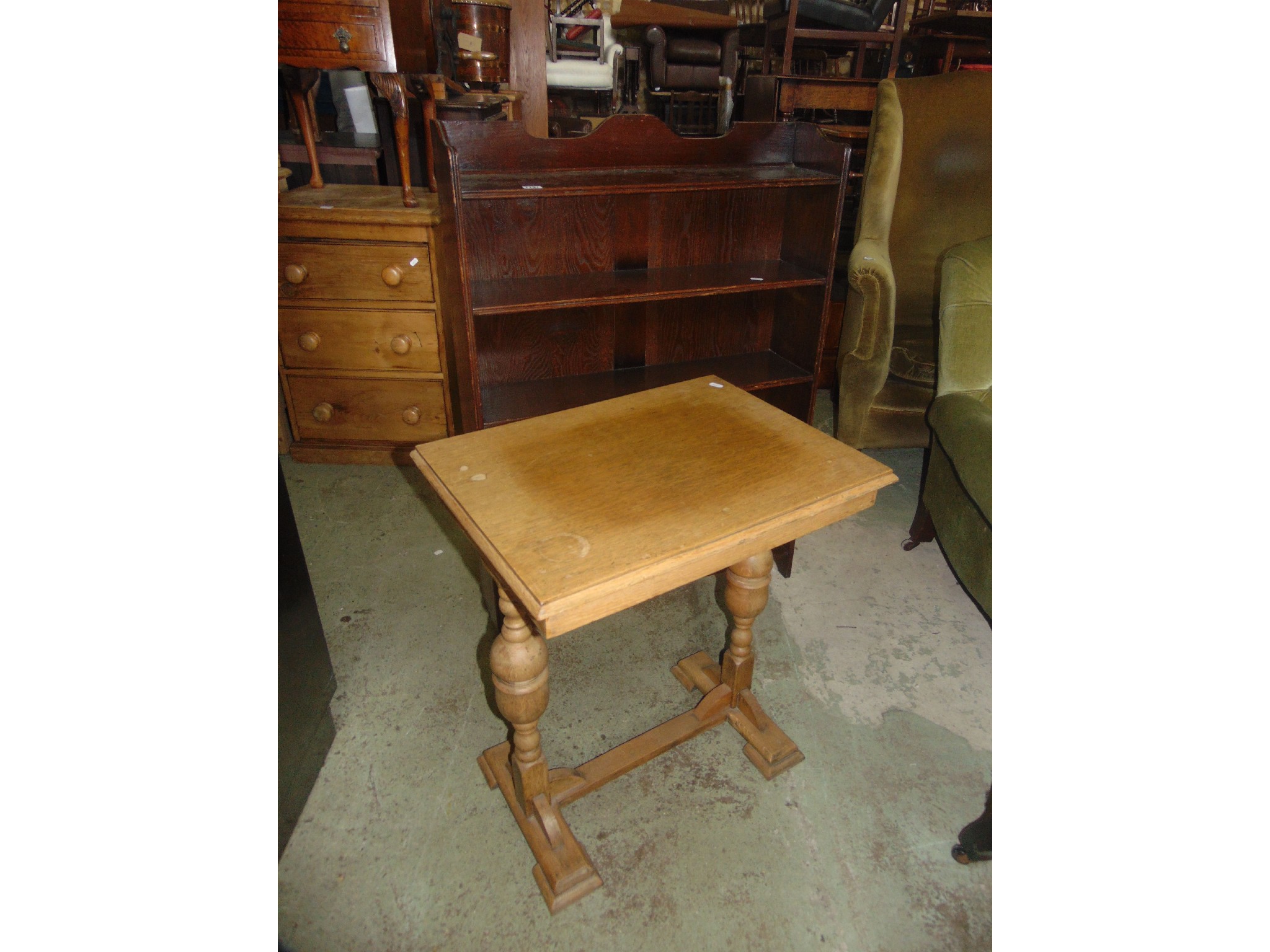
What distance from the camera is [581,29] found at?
445 cm

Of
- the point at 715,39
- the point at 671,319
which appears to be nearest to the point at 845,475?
the point at 671,319

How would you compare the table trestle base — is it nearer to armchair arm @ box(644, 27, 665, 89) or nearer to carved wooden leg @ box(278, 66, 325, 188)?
carved wooden leg @ box(278, 66, 325, 188)

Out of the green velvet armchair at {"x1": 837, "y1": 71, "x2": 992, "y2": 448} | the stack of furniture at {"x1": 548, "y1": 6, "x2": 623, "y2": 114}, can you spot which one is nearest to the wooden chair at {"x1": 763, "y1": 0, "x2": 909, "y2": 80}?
the stack of furniture at {"x1": 548, "y1": 6, "x2": 623, "y2": 114}

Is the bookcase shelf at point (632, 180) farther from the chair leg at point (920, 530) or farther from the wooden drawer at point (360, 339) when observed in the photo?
the chair leg at point (920, 530)

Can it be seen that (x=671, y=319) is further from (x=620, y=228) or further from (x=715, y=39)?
(x=715, y=39)

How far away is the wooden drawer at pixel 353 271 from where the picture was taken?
2.37 m

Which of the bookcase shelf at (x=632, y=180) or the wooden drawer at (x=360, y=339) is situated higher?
the bookcase shelf at (x=632, y=180)

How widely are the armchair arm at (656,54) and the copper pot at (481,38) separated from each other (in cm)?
265

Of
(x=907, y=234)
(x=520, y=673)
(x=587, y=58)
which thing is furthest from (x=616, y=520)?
(x=587, y=58)

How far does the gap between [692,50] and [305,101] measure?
9.15 ft

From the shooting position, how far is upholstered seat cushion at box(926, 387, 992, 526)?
167 cm

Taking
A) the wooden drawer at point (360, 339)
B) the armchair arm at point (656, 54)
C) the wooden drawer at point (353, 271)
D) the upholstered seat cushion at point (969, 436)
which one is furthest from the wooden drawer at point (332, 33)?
the armchair arm at point (656, 54)

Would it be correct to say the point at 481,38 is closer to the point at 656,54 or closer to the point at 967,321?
the point at 967,321

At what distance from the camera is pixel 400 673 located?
5.97 ft
